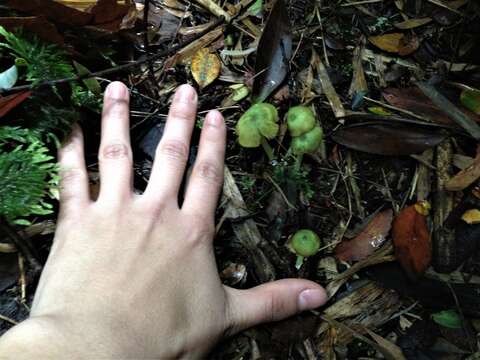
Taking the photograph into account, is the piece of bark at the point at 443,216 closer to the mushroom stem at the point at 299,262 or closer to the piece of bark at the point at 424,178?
the piece of bark at the point at 424,178

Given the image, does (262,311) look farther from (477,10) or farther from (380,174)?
(477,10)

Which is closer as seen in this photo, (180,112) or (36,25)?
(36,25)

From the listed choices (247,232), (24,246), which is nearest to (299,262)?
(247,232)

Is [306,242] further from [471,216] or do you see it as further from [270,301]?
[471,216]

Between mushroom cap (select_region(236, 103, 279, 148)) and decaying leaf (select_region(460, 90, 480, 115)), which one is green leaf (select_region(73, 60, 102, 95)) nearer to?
mushroom cap (select_region(236, 103, 279, 148))

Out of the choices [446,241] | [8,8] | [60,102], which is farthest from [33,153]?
[446,241]

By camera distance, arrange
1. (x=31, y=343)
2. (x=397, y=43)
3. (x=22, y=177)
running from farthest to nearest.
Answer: (x=397, y=43) → (x=22, y=177) → (x=31, y=343)

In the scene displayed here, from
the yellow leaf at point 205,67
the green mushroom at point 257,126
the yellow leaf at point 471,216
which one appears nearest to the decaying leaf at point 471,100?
the yellow leaf at point 471,216
